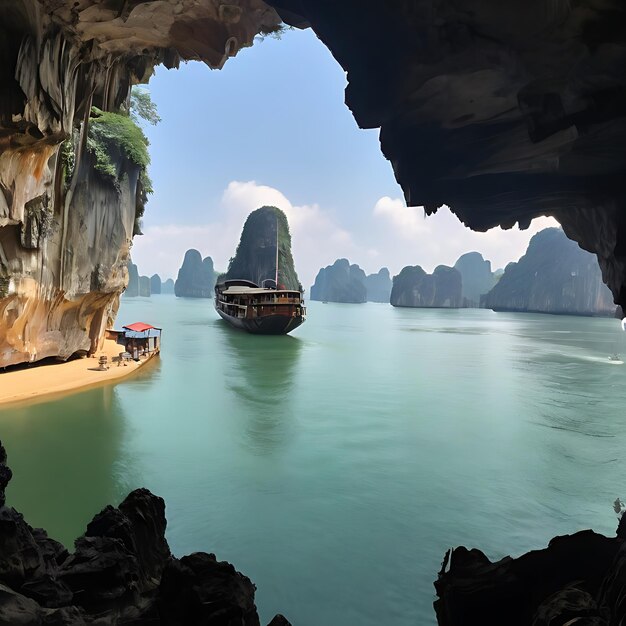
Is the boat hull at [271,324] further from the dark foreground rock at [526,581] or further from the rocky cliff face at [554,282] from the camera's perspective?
the rocky cliff face at [554,282]

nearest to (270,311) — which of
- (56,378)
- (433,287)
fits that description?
(56,378)

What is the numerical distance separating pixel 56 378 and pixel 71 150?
8.15 metres

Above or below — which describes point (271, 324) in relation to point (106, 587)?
above

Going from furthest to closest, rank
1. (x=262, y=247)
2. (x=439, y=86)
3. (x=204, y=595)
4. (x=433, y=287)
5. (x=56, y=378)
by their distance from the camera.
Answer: (x=433, y=287)
(x=262, y=247)
(x=56, y=378)
(x=439, y=86)
(x=204, y=595)

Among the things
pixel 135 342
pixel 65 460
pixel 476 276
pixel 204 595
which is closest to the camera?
pixel 204 595

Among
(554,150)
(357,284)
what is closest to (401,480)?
(554,150)

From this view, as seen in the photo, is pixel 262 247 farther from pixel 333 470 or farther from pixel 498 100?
pixel 498 100

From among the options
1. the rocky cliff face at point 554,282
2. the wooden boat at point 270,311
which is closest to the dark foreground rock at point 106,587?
the wooden boat at point 270,311

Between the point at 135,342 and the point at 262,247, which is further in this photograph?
the point at 262,247

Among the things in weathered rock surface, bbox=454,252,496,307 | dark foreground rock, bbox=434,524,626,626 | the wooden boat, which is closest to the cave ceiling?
dark foreground rock, bbox=434,524,626,626

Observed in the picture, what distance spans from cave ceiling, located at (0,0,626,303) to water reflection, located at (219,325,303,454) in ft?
26.4

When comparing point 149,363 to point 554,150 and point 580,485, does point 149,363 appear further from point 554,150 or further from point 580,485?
point 554,150

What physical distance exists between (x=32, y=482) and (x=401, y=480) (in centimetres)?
764

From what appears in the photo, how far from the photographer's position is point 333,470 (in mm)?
9578
